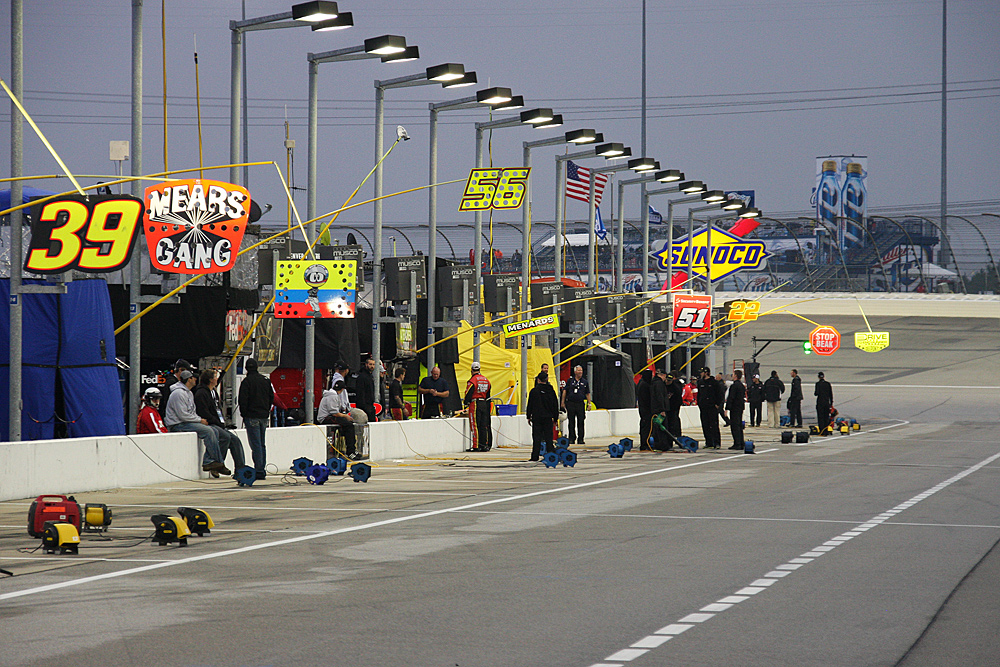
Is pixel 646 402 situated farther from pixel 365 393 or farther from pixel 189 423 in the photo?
pixel 189 423

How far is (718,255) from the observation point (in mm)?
41750

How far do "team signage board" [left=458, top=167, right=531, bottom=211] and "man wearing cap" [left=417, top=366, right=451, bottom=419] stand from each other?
3947mm

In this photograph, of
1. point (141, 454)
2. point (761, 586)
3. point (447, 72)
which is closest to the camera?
point (761, 586)

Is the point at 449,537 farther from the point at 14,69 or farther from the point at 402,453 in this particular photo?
the point at 402,453

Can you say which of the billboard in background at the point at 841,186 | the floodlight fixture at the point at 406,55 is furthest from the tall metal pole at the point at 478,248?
the billboard in background at the point at 841,186

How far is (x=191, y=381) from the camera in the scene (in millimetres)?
19281

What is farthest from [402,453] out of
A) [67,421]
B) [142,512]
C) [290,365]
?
[142,512]

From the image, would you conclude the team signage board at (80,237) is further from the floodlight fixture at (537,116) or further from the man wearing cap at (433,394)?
the floodlight fixture at (537,116)

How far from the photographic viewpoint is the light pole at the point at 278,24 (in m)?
18.5

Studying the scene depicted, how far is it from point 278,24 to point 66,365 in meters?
6.19

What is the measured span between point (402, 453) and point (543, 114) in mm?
8115

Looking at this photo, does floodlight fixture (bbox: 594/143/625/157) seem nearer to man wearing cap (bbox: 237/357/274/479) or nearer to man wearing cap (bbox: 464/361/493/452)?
man wearing cap (bbox: 464/361/493/452)

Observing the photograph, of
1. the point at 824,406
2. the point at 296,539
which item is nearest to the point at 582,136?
the point at 824,406

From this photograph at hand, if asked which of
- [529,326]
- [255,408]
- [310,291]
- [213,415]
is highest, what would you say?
[310,291]
